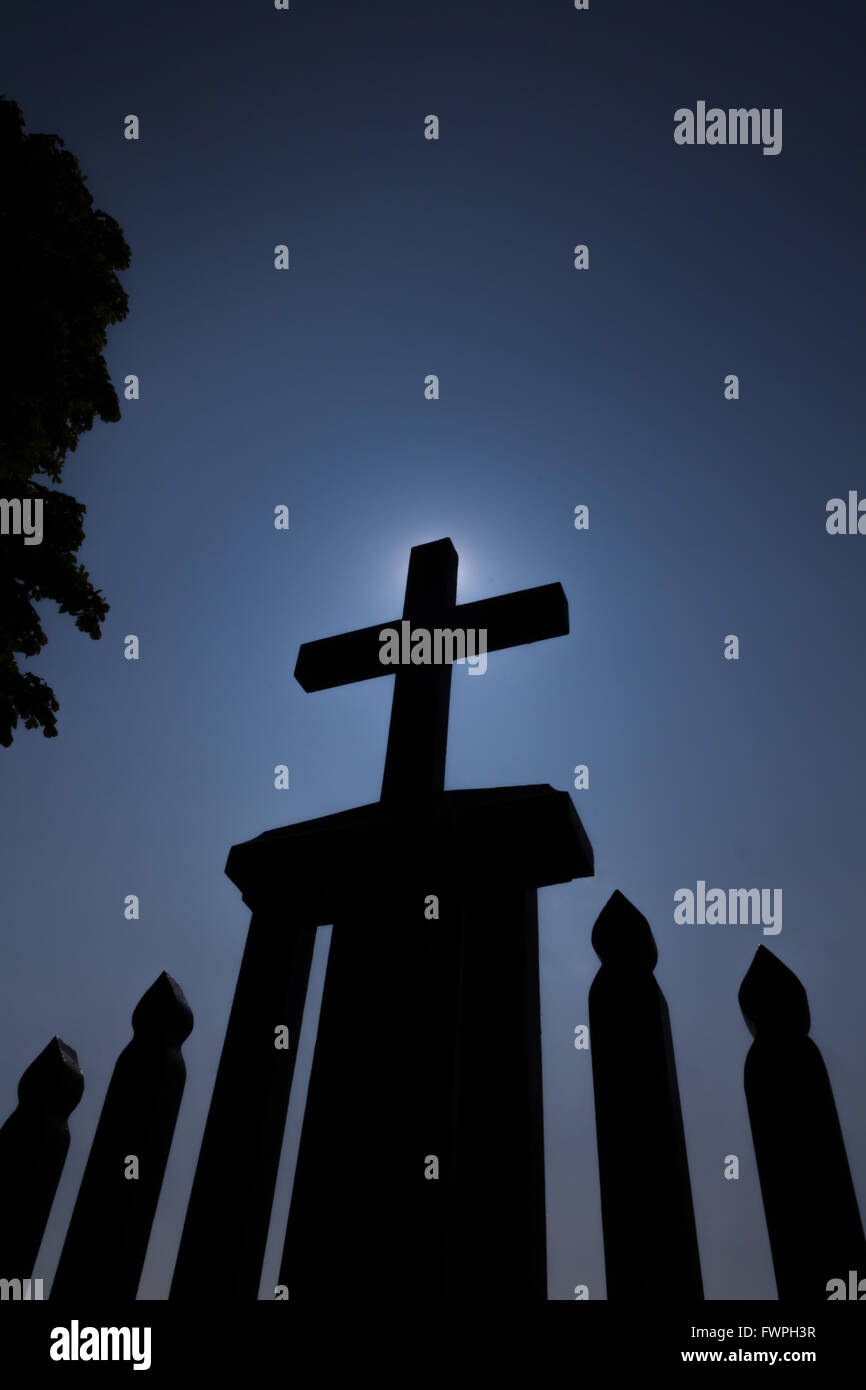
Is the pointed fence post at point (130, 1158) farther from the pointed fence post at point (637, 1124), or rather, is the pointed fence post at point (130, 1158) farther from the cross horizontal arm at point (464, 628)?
the cross horizontal arm at point (464, 628)

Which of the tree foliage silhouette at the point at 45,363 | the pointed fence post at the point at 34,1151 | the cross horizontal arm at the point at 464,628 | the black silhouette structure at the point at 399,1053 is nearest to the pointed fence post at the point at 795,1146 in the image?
the black silhouette structure at the point at 399,1053

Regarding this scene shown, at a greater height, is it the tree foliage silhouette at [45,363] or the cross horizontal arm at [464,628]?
the tree foliage silhouette at [45,363]

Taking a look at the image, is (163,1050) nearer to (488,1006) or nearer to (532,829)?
(488,1006)

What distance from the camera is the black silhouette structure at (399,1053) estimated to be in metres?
1.96

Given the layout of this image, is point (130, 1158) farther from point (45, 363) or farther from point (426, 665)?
point (45, 363)

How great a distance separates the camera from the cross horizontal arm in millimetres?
3285

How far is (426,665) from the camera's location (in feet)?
11.0

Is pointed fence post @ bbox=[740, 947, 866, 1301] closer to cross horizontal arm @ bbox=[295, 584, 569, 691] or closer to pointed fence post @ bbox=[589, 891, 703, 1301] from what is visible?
pointed fence post @ bbox=[589, 891, 703, 1301]

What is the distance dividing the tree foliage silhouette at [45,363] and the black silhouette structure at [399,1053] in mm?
4099

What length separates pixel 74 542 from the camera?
648 centimetres

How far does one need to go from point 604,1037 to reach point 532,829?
66 centimetres

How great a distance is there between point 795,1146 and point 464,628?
225 cm

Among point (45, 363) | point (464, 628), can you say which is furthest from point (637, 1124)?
point (45, 363)
